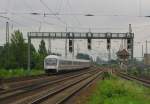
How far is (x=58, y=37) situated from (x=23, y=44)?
952 inches

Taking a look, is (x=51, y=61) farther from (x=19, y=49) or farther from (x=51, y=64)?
(x=19, y=49)

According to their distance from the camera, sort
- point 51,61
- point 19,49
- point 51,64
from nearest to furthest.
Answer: point 51,64 → point 51,61 → point 19,49

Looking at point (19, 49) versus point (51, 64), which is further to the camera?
point (19, 49)

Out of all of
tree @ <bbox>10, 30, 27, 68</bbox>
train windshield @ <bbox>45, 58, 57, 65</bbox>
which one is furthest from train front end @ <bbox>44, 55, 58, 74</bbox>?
tree @ <bbox>10, 30, 27, 68</bbox>

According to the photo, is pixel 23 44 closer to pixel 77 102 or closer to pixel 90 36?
pixel 90 36

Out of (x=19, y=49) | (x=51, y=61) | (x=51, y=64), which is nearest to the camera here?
(x=51, y=64)

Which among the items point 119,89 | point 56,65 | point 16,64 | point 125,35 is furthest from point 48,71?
point 119,89

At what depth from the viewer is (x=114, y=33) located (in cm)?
8325

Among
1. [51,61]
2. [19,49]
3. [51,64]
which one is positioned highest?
[19,49]

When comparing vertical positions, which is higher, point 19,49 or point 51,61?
point 19,49

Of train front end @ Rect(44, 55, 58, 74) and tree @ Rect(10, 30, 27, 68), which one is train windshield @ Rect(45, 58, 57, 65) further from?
tree @ Rect(10, 30, 27, 68)

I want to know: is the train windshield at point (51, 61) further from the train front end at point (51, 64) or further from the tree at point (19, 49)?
the tree at point (19, 49)

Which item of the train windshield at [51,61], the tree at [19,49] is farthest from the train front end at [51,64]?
the tree at [19,49]

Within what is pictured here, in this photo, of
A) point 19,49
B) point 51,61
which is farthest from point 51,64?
point 19,49
